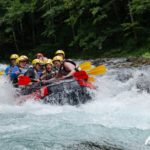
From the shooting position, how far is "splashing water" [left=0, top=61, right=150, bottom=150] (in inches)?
246

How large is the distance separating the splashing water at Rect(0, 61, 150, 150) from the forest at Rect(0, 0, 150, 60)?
26.5ft

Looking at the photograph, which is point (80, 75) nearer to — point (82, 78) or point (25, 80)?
point (82, 78)

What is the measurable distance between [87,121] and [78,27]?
662 inches

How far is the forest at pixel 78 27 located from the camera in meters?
20.0

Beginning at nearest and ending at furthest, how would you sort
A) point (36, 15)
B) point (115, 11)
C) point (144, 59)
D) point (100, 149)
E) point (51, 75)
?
point (100, 149) < point (51, 75) < point (144, 59) < point (115, 11) < point (36, 15)

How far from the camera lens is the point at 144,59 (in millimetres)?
16344

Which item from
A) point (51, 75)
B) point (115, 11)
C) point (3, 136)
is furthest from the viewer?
point (115, 11)

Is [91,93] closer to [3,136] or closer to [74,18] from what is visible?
[3,136]

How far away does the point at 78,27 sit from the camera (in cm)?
2425

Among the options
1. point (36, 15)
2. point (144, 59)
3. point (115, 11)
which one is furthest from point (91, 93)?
point (36, 15)

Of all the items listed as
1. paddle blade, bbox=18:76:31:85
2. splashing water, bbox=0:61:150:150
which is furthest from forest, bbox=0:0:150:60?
paddle blade, bbox=18:76:31:85

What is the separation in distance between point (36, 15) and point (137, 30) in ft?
35.9

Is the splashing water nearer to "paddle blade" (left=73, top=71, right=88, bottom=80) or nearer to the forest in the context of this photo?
"paddle blade" (left=73, top=71, right=88, bottom=80)

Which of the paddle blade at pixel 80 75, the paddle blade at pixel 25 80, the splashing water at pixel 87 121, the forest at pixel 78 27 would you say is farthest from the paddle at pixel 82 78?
the forest at pixel 78 27
